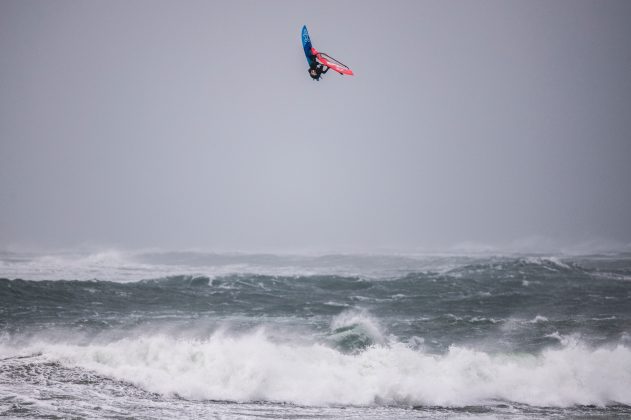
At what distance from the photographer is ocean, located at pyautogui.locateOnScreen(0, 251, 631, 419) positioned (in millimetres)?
Result: 9672

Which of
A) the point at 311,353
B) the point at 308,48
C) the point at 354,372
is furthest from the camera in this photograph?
the point at 308,48

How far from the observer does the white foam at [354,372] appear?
409 inches

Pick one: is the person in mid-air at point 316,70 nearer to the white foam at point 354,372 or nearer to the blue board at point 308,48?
the blue board at point 308,48

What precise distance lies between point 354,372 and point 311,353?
5.89 feet

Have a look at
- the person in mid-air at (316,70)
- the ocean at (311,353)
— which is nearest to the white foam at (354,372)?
the ocean at (311,353)

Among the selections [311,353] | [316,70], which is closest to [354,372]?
[311,353]

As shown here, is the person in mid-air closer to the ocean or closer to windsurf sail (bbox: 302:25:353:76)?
windsurf sail (bbox: 302:25:353:76)

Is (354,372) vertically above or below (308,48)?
below

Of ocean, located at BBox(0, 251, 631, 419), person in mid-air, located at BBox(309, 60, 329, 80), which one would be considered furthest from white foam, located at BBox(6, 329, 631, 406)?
person in mid-air, located at BBox(309, 60, 329, 80)

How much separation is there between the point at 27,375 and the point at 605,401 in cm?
1280

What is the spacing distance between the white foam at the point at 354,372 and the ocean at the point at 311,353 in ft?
0.14

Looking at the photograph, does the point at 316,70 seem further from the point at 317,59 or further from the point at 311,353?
the point at 311,353

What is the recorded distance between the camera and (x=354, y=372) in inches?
452

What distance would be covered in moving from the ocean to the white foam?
4 centimetres
